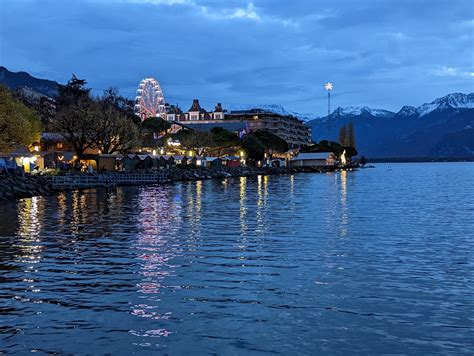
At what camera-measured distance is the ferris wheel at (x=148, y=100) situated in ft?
504

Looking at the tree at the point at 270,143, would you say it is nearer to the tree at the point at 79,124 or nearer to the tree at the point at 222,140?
the tree at the point at 222,140

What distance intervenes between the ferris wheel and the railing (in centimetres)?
6933

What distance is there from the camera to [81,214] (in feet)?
129

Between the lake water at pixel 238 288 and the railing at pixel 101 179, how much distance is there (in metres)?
43.4

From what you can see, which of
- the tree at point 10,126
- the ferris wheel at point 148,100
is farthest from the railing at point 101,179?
the ferris wheel at point 148,100

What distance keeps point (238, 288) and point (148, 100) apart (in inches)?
5722

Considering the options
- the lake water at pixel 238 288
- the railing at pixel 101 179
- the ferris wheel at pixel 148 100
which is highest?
the ferris wheel at pixel 148 100

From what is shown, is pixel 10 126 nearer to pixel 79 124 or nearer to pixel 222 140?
pixel 79 124

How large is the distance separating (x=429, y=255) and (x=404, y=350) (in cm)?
1144

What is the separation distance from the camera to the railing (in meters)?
73.7

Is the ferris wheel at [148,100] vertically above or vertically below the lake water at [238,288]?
above

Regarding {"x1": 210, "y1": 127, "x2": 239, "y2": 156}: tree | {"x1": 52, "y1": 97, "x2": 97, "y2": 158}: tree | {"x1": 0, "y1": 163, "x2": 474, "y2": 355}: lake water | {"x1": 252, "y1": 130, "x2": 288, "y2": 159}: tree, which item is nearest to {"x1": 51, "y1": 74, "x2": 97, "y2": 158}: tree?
{"x1": 52, "y1": 97, "x2": 97, "y2": 158}: tree

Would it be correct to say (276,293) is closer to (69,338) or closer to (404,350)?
(404,350)

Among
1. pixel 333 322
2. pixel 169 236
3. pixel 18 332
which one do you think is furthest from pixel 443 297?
pixel 169 236
